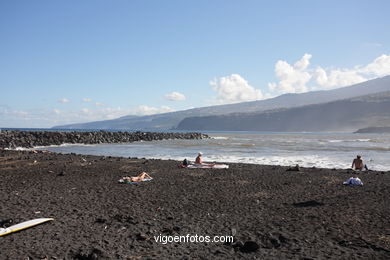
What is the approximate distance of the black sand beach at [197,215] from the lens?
6403 millimetres

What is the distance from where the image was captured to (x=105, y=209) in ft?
31.0

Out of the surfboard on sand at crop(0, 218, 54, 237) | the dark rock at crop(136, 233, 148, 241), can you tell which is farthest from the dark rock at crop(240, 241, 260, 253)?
the surfboard on sand at crop(0, 218, 54, 237)

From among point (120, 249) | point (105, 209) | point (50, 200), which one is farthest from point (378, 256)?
point (50, 200)

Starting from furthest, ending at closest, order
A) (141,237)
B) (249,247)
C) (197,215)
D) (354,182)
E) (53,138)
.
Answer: (53,138), (354,182), (197,215), (141,237), (249,247)

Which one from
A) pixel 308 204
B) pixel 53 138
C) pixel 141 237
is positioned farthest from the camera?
pixel 53 138

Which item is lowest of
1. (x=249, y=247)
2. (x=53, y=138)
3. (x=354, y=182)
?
(x=249, y=247)

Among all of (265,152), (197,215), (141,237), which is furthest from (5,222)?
(265,152)

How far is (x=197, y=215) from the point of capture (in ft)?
29.3

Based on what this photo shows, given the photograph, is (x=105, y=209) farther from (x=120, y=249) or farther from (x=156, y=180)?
(x=156, y=180)

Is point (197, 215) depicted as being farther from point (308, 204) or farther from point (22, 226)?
point (22, 226)

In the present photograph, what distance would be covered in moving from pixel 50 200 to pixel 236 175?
28.7 feet

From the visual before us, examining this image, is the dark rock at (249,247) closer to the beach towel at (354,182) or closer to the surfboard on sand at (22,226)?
the surfboard on sand at (22,226)

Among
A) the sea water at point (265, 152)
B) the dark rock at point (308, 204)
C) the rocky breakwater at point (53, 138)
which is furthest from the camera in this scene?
the rocky breakwater at point (53, 138)

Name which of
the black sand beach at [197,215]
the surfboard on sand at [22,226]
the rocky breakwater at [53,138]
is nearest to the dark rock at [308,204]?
the black sand beach at [197,215]
